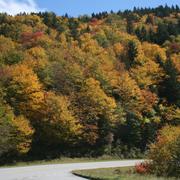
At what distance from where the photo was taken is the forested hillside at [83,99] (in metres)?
66.7

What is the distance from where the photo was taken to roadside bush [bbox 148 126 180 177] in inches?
1394

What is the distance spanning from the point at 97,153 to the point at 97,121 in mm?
6201

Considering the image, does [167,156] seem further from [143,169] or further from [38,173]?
[38,173]

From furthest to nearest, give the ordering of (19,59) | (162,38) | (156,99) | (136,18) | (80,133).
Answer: (136,18) → (162,38) → (19,59) → (156,99) → (80,133)

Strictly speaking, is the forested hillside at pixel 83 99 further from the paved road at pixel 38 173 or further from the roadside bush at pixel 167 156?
the roadside bush at pixel 167 156

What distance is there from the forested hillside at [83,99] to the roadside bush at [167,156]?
78.7 feet

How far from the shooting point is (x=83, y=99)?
7512 cm

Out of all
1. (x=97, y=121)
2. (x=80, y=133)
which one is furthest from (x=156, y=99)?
(x=80, y=133)

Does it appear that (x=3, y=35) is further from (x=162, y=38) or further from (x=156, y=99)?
(x=156, y=99)

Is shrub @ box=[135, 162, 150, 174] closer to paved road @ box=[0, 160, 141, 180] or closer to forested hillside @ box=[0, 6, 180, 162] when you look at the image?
paved road @ box=[0, 160, 141, 180]

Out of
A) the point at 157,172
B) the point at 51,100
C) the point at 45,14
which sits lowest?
the point at 157,172

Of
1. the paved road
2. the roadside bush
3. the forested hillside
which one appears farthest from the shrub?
the forested hillside

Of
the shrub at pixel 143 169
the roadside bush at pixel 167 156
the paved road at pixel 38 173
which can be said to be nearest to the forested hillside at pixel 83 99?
the paved road at pixel 38 173

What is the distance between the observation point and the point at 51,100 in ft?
225
